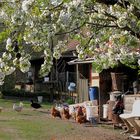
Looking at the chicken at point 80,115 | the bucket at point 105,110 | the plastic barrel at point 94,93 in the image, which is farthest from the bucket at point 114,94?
the plastic barrel at point 94,93

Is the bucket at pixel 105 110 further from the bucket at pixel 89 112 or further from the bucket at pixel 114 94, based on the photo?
the bucket at pixel 114 94

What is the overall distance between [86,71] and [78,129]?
8048 millimetres

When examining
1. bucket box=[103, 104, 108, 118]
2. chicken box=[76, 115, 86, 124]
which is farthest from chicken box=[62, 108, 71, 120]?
bucket box=[103, 104, 108, 118]

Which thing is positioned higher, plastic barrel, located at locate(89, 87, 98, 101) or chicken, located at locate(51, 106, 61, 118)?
plastic barrel, located at locate(89, 87, 98, 101)

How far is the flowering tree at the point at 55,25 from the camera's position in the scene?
856 cm

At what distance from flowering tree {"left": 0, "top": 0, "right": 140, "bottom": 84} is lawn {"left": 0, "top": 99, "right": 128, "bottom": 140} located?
4.40 metres

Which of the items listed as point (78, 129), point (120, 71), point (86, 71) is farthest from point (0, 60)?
point (86, 71)

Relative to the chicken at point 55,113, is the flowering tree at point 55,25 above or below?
above

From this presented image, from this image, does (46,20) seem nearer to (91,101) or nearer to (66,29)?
(66,29)

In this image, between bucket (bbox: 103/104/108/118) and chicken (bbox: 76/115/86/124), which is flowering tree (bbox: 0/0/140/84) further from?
chicken (bbox: 76/115/86/124)

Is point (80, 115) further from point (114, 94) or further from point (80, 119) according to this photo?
point (114, 94)

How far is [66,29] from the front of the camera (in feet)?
31.6

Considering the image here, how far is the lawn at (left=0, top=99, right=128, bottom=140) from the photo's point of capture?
16.1m

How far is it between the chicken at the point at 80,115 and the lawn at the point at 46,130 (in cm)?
31
